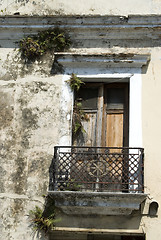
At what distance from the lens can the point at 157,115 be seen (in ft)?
26.4

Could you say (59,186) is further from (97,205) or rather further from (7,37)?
→ (7,37)

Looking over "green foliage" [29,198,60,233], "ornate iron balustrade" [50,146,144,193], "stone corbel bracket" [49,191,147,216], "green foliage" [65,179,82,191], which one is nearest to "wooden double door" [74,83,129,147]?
"ornate iron balustrade" [50,146,144,193]

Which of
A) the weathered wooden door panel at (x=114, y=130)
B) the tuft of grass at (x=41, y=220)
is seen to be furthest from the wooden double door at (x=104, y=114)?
the tuft of grass at (x=41, y=220)

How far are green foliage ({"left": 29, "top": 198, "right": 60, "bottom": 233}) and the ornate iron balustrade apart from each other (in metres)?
0.42

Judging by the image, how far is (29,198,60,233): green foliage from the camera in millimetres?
7574

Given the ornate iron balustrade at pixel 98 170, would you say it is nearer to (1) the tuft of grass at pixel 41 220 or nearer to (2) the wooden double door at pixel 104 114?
(2) the wooden double door at pixel 104 114

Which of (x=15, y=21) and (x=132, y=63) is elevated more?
(x=15, y=21)

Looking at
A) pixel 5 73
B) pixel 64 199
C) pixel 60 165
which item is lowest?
pixel 64 199

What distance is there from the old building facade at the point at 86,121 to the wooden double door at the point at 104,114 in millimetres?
20

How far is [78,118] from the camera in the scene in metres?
8.34

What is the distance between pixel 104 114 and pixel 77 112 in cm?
55

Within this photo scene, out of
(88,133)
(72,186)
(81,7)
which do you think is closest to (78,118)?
(88,133)

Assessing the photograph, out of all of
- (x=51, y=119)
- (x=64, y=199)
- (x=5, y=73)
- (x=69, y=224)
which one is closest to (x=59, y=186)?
(x=64, y=199)

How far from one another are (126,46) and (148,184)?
2.84m
